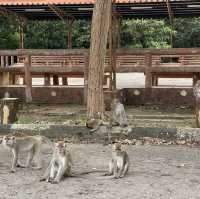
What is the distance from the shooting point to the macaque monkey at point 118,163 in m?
7.65

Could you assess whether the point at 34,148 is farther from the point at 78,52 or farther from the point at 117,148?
the point at 78,52

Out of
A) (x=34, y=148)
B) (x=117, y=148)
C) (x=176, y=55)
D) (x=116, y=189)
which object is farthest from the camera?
(x=176, y=55)

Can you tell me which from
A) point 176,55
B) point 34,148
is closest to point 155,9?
point 176,55

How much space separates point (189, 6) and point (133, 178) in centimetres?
1161

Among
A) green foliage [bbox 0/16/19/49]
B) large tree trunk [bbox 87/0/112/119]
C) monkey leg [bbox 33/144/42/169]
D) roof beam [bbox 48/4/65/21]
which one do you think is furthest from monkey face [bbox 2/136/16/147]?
green foliage [bbox 0/16/19/49]

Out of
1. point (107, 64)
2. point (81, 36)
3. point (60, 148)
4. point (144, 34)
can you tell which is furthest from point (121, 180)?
point (144, 34)

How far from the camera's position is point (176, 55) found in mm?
16344

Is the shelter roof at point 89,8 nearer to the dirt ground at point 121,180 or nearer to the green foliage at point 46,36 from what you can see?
the dirt ground at point 121,180

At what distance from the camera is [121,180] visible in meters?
7.63

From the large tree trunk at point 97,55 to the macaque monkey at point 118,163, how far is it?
13.5 feet

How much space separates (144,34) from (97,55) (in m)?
24.3

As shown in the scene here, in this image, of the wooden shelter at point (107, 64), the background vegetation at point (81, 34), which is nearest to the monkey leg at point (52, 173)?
the wooden shelter at point (107, 64)

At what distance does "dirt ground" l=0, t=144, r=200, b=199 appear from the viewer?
6855 millimetres

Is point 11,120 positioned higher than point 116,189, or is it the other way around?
point 11,120
